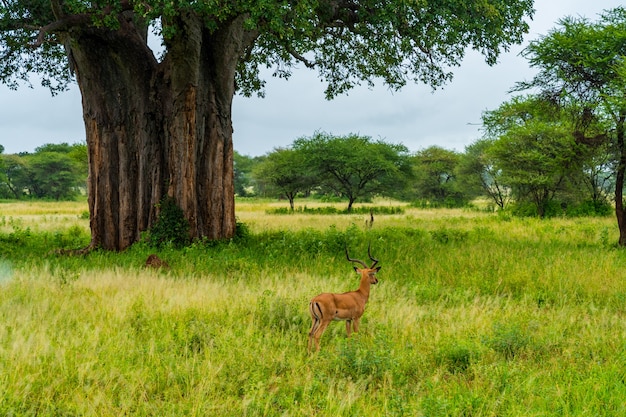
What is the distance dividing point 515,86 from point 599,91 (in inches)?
94.0

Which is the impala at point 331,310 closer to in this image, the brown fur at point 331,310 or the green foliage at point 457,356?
the brown fur at point 331,310

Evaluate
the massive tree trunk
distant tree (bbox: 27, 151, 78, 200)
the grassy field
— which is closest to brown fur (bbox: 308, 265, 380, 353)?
the grassy field

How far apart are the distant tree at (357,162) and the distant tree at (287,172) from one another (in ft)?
1.98

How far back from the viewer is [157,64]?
503 inches

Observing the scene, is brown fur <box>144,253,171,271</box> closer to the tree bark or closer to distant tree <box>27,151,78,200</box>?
the tree bark

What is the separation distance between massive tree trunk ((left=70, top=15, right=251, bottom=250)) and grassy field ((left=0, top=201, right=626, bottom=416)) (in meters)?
3.56

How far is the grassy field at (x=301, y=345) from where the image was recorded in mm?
3795

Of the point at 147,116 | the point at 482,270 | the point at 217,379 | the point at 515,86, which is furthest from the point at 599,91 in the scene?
the point at 217,379

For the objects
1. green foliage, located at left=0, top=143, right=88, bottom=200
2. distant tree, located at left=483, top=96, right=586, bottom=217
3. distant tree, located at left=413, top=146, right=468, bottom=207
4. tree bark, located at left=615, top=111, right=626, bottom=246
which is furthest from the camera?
green foliage, located at left=0, top=143, right=88, bottom=200

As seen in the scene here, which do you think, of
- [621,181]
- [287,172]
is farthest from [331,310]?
[287,172]

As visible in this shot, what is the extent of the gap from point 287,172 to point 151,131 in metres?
30.0

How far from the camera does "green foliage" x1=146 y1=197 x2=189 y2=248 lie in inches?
469

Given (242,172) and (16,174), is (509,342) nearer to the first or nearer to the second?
(16,174)

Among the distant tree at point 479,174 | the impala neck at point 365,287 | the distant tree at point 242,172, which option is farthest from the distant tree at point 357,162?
the distant tree at point 242,172
